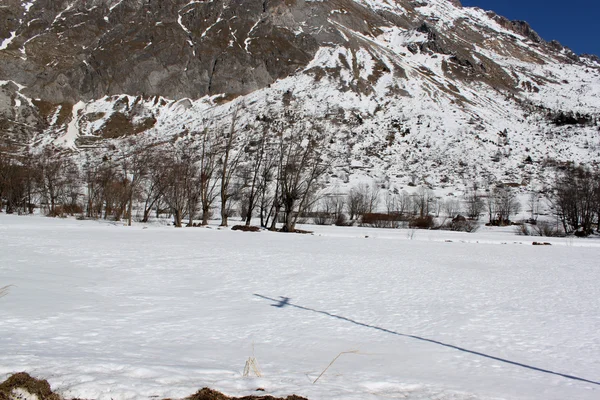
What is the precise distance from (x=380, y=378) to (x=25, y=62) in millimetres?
162567

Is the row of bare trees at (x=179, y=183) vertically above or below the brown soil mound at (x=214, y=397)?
above

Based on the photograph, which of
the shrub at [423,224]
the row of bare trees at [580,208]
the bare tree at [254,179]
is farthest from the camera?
the shrub at [423,224]

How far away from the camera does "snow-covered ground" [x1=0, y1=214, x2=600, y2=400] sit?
12.6ft

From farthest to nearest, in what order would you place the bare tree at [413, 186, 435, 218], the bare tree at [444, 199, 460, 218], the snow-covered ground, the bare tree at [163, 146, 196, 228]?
1. the bare tree at [413, 186, 435, 218]
2. the bare tree at [444, 199, 460, 218]
3. the bare tree at [163, 146, 196, 228]
4. the snow-covered ground

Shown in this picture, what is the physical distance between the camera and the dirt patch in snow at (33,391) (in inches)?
110

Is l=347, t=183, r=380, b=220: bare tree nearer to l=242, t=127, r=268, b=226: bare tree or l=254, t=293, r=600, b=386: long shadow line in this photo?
l=242, t=127, r=268, b=226: bare tree

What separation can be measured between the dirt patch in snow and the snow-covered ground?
161 mm

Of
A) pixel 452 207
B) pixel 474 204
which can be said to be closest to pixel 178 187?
pixel 452 207

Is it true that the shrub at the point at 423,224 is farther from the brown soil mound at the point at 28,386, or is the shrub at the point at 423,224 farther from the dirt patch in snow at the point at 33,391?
the brown soil mound at the point at 28,386

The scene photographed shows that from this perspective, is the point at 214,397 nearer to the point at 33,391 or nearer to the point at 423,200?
the point at 33,391

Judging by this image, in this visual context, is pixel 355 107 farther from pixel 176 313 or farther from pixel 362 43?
pixel 176 313

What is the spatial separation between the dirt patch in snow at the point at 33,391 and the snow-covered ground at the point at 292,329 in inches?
6.3

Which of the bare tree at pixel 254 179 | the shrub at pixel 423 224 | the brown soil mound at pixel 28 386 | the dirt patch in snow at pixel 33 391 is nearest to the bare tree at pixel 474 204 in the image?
the shrub at pixel 423 224

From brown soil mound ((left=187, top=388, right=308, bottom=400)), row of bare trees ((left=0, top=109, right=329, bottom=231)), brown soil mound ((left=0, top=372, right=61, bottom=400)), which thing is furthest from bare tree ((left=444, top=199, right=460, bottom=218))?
brown soil mound ((left=0, top=372, right=61, bottom=400))
